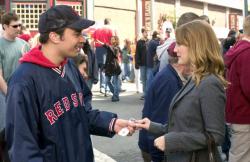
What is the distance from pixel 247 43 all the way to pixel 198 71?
7.54 ft

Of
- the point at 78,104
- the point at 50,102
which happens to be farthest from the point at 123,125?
the point at 50,102

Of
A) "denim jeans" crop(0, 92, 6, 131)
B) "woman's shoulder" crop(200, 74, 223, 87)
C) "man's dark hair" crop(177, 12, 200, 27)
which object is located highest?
"man's dark hair" crop(177, 12, 200, 27)

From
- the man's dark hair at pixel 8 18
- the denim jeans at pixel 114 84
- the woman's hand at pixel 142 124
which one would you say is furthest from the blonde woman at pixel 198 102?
the denim jeans at pixel 114 84

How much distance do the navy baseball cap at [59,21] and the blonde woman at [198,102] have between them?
72 cm

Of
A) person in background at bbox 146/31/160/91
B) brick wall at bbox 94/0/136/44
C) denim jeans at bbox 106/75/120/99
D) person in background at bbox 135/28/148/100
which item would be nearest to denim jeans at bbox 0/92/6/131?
person in background at bbox 146/31/160/91

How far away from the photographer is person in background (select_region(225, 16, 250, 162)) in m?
5.81

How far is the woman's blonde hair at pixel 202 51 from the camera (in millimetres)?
3768

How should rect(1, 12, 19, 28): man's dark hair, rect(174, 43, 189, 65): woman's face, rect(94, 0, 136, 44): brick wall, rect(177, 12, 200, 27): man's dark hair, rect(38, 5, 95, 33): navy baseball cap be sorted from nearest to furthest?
1. rect(38, 5, 95, 33): navy baseball cap
2. rect(174, 43, 189, 65): woman's face
3. rect(177, 12, 200, 27): man's dark hair
4. rect(1, 12, 19, 28): man's dark hair
5. rect(94, 0, 136, 44): brick wall

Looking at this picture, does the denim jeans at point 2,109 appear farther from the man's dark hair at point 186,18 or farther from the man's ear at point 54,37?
the man's ear at point 54,37

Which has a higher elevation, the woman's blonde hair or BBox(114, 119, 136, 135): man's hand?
the woman's blonde hair

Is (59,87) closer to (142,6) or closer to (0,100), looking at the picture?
(0,100)

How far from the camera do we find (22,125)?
3318 millimetres

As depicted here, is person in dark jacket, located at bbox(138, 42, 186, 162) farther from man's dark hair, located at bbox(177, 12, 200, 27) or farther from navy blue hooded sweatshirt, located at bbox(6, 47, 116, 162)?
navy blue hooded sweatshirt, located at bbox(6, 47, 116, 162)

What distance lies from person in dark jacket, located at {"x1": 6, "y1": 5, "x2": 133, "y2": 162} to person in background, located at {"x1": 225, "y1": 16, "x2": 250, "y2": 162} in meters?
2.52
